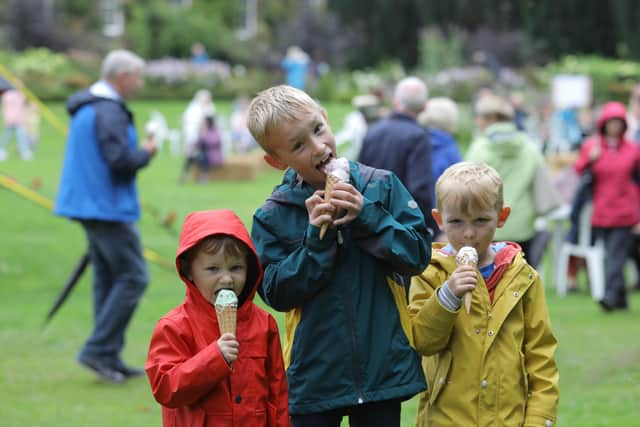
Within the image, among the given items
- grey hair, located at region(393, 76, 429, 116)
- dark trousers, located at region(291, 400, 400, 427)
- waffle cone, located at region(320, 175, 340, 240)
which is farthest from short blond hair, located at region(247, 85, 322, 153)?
grey hair, located at region(393, 76, 429, 116)

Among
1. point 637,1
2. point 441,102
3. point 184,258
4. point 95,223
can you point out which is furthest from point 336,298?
point 637,1

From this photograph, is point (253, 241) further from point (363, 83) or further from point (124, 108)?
point (363, 83)

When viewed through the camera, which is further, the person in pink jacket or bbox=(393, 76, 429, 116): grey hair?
the person in pink jacket

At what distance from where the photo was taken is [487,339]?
3959 millimetres

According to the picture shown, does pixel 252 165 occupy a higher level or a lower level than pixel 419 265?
lower

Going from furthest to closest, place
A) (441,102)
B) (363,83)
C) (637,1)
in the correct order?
(363,83), (637,1), (441,102)

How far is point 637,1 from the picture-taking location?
129 ft

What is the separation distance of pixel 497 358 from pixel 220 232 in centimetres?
105

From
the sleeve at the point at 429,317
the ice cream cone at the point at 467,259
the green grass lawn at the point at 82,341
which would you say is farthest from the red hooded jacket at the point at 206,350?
the green grass lawn at the point at 82,341

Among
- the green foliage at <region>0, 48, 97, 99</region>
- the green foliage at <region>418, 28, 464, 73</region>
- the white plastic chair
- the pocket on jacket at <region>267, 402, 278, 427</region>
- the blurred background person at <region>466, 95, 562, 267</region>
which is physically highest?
the pocket on jacket at <region>267, 402, 278, 427</region>

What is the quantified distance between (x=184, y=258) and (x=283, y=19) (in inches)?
2348

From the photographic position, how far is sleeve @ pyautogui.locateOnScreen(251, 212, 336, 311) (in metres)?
3.67

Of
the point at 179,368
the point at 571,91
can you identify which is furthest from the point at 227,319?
the point at 571,91

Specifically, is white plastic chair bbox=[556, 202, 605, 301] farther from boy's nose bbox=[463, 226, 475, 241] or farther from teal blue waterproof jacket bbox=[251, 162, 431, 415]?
teal blue waterproof jacket bbox=[251, 162, 431, 415]
